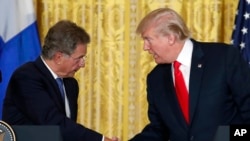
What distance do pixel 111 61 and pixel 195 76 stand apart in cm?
227

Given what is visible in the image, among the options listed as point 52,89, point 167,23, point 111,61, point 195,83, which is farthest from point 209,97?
point 111,61

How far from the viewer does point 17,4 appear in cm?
478

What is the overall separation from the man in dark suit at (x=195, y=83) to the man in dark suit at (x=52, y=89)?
1.19ft

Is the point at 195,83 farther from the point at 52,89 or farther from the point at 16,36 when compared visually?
the point at 16,36

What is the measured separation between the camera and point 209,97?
3027mm

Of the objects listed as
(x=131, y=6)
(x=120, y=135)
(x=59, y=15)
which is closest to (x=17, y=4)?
(x=59, y=15)

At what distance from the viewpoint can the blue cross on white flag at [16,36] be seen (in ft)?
→ 15.3

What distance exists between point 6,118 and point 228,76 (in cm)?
117

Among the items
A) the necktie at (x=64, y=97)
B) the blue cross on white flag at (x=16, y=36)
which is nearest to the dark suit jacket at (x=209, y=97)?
the necktie at (x=64, y=97)

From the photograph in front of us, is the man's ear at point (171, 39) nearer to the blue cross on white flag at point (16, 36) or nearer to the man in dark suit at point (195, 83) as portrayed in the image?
the man in dark suit at point (195, 83)

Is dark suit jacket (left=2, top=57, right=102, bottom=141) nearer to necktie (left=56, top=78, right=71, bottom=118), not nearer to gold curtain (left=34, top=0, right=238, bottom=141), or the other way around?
necktie (left=56, top=78, right=71, bottom=118)

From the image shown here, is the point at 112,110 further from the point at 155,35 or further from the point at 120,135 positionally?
the point at 155,35

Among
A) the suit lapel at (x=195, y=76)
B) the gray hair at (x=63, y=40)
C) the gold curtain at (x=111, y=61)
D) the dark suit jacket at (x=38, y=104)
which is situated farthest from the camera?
the gold curtain at (x=111, y=61)

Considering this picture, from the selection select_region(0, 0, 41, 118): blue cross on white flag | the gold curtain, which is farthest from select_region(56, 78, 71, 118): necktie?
the gold curtain
